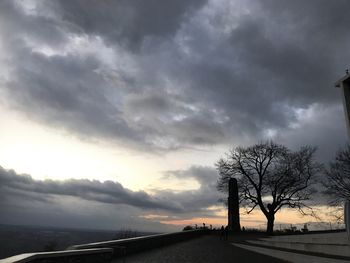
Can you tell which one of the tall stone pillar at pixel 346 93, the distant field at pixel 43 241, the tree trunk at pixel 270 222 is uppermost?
the tall stone pillar at pixel 346 93

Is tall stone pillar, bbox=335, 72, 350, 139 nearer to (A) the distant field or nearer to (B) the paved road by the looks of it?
(B) the paved road

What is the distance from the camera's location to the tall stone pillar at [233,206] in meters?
41.4

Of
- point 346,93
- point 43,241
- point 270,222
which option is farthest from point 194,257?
point 43,241

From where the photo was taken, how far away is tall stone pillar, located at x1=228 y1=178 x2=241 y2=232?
4141 centimetres

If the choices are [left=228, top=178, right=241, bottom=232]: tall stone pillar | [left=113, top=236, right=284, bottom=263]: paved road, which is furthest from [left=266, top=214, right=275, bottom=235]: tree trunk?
[left=113, top=236, right=284, bottom=263]: paved road

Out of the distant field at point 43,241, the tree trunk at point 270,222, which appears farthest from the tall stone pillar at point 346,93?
the tree trunk at point 270,222

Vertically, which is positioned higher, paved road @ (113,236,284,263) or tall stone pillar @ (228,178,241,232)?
tall stone pillar @ (228,178,241,232)

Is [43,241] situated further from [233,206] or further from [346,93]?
[346,93]

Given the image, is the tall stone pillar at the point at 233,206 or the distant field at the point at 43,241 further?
the tall stone pillar at the point at 233,206

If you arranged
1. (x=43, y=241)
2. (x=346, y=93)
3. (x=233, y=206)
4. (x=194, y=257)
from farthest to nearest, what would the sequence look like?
(x=233, y=206)
(x=43, y=241)
(x=194, y=257)
(x=346, y=93)

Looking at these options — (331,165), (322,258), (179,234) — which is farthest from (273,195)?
(322,258)

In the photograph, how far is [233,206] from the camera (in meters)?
41.5

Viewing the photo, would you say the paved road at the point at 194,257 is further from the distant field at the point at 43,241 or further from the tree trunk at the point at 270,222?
the tree trunk at the point at 270,222

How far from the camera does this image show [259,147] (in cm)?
4153
